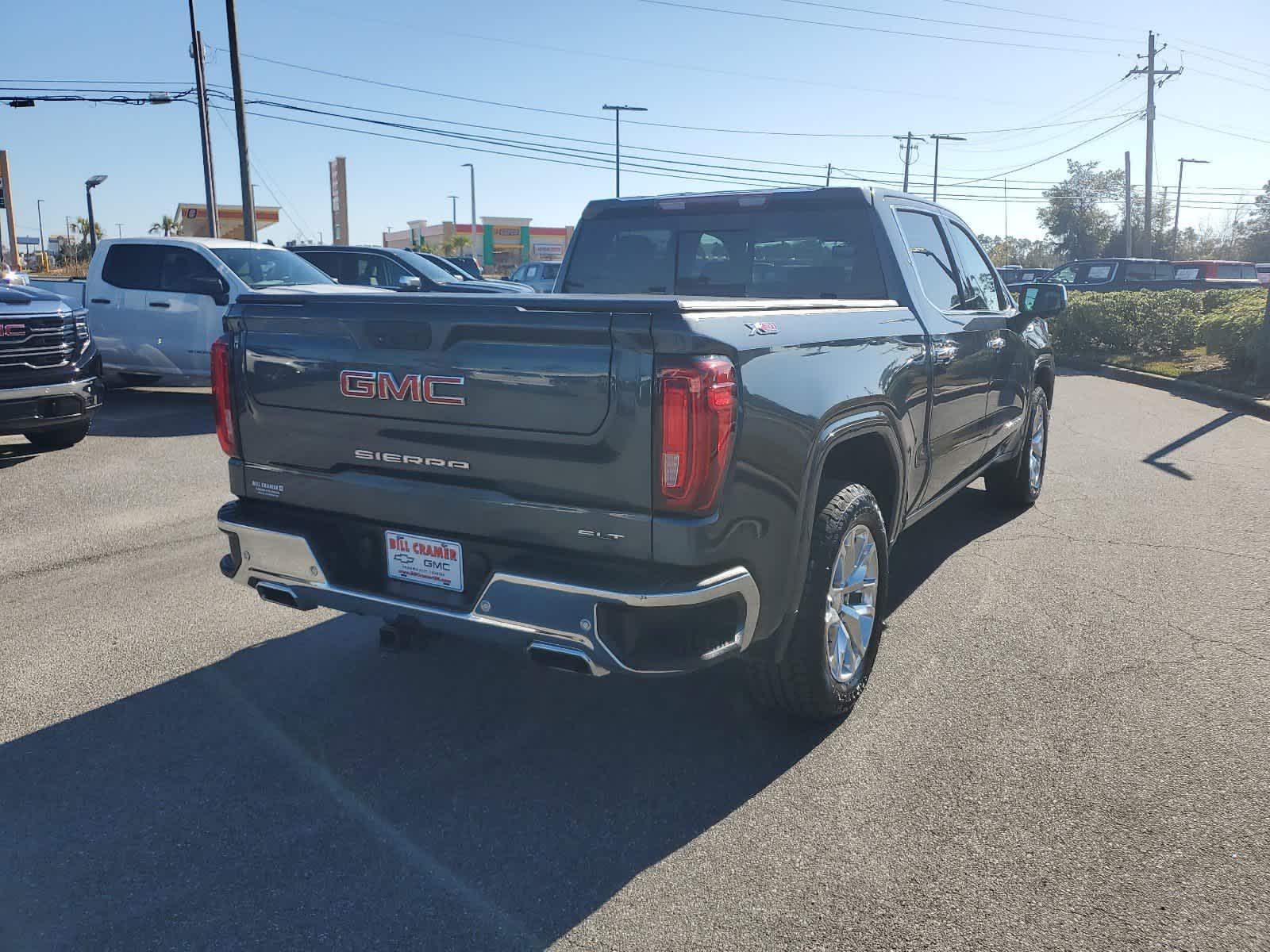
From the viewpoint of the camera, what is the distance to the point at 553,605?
2836 millimetres

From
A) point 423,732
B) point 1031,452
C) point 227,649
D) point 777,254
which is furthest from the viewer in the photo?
point 1031,452

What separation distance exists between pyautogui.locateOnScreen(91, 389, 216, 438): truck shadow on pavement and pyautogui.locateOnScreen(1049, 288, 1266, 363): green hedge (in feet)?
44.4

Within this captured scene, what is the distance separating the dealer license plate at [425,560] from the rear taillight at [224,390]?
83cm

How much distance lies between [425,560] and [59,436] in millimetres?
7197

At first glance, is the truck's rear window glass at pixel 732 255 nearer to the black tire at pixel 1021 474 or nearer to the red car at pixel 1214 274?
the black tire at pixel 1021 474

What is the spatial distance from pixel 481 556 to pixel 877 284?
2397 millimetres

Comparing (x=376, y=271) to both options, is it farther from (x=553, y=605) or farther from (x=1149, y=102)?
(x=1149, y=102)

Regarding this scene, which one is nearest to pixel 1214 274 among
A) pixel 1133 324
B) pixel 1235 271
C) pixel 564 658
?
pixel 1235 271

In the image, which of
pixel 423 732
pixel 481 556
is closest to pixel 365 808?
pixel 423 732

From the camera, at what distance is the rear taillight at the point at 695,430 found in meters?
2.70

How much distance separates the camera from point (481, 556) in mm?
3070

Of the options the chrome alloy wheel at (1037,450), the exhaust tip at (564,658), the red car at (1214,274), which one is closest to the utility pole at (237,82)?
the chrome alloy wheel at (1037,450)

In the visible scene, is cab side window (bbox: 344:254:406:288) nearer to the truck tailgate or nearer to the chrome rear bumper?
the truck tailgate

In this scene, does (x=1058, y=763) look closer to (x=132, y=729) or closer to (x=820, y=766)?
(x=820, y=766)
